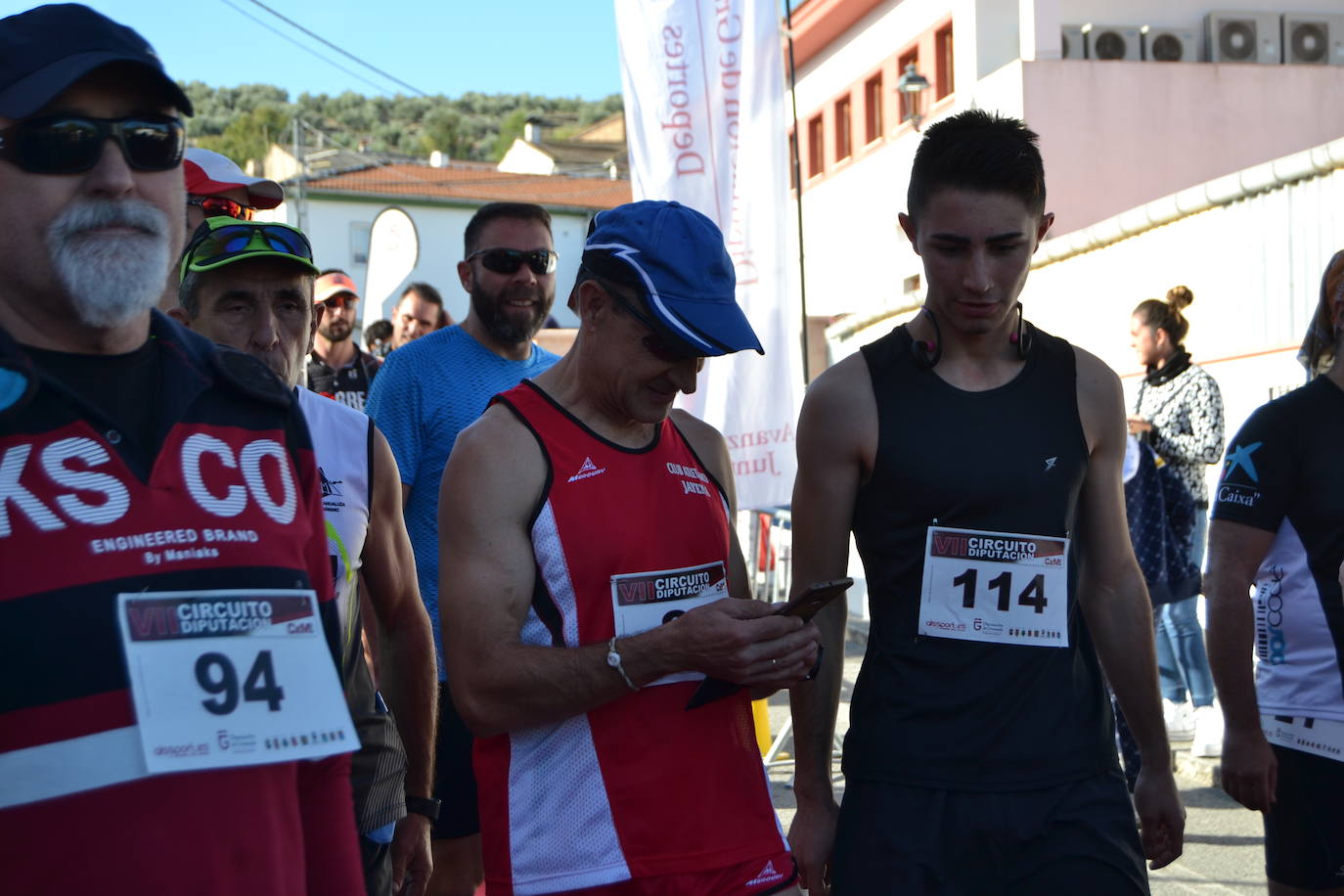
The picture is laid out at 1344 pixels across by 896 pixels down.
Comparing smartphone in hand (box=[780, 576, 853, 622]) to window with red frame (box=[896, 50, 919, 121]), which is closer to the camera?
smartphone in hand (box=[780, 576, 853, 622])

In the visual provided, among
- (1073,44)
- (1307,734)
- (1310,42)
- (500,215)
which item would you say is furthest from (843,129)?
(1307,734)

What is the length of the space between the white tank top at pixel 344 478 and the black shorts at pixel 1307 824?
7.67 feet

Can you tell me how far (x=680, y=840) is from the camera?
285cm

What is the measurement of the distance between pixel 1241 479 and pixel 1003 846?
4.30ft

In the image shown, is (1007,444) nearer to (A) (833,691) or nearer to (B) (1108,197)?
(A) (833,691)

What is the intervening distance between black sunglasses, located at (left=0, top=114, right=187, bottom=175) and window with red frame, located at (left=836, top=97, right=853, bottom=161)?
2890 cm

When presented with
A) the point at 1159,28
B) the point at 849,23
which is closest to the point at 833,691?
the point at 1159,28

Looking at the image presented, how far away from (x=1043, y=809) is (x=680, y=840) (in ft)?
2.59

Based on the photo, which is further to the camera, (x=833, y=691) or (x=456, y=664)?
(x=833, y=691)

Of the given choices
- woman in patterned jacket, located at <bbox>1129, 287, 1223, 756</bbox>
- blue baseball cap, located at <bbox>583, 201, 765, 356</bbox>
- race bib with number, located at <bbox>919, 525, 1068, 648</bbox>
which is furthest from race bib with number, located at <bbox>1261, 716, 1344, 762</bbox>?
woman in patterned jacket, located at <bbox>1129, 287, 1223, 756</bbox>

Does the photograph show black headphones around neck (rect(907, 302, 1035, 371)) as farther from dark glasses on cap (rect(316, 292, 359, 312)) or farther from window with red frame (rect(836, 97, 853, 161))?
window with red frame (rect(836, 97, 853, 161))

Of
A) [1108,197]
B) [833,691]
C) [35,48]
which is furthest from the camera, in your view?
[1108,197]

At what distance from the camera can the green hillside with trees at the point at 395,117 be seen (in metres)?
103

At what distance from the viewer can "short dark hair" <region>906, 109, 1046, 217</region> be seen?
10.8ft
